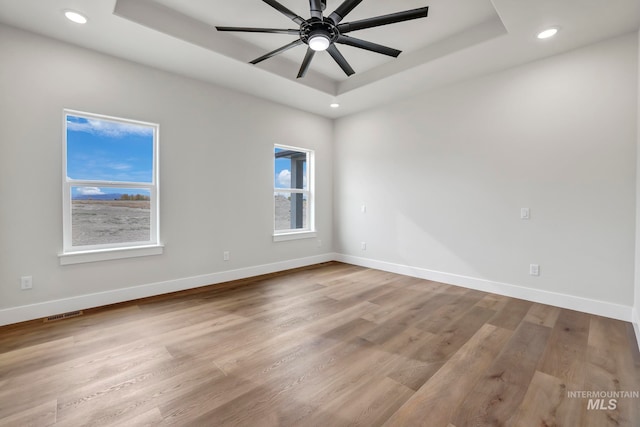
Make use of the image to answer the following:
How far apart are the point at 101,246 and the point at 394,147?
4121 millimetres

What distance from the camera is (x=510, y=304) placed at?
3.26 meters

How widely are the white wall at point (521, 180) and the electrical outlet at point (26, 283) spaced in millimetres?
4262

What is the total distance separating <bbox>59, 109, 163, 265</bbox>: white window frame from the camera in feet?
9.74

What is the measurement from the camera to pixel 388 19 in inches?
86.4

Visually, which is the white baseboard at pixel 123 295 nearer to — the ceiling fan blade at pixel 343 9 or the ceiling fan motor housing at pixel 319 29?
the ceiling fan motor housing at pixel 319 29

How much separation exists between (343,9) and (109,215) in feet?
10.4

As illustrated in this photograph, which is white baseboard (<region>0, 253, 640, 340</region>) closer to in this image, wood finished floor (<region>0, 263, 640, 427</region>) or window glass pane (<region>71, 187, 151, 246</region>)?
wood finished floor (<region>0, 263, 640, 427</region>)

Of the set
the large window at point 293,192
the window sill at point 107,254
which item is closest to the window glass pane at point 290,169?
the large window at point 293,192

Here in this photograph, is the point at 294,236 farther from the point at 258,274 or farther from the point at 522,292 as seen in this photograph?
the point at 522,292

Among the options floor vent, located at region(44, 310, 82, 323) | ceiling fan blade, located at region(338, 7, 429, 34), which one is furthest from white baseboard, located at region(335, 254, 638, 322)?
floor vent, located at region(44, 310, 82, 323)

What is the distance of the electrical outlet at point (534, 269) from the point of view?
3327 millimetres

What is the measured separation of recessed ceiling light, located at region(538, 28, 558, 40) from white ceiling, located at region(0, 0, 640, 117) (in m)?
0.05

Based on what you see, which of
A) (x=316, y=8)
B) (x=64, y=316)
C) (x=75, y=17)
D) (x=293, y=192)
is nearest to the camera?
(x=316, y=8)

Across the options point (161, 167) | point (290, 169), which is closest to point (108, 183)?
point (161, 167)
